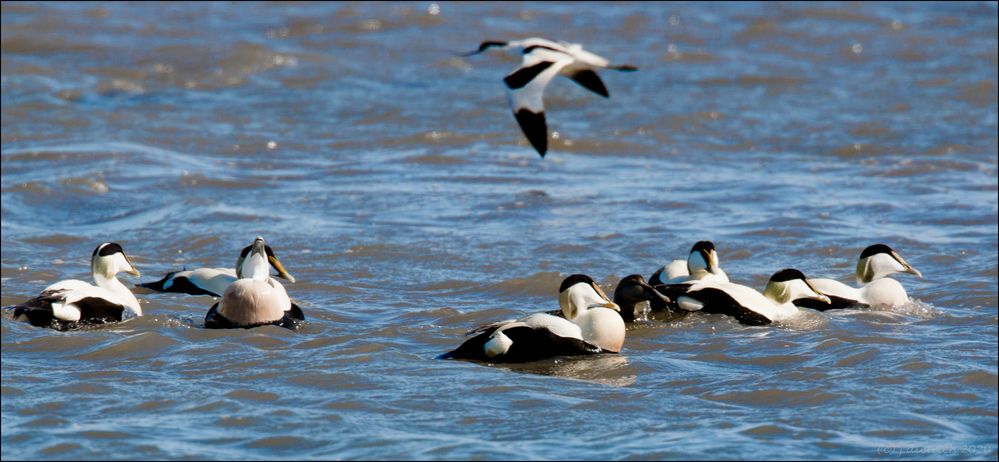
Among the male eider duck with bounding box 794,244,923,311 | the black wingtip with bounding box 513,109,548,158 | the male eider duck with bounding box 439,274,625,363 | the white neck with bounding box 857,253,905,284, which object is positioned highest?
the black wingtip with bounding box 513,109,548,158

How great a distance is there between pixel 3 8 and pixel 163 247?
39.6 feet

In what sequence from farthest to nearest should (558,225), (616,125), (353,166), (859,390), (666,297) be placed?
1. (616,125)
2. (353,166)
3. (558,225)
4. (666,297)
5. (859,390)

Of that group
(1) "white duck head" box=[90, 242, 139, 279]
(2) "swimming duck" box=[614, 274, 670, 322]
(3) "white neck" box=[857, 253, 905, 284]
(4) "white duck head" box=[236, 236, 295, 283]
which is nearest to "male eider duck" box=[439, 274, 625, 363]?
(2) "swimming duck" box=[614, 274, 670, 322]

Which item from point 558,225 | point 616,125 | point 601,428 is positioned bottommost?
point 601,428

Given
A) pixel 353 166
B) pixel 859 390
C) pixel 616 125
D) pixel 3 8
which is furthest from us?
pixel 3 8

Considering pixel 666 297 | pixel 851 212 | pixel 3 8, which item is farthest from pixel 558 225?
pixel 3 8

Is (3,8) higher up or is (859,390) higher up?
(3,8)

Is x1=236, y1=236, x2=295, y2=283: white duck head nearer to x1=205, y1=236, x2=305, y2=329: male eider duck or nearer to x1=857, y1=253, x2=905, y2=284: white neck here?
x1=205, y1=236, x2=305, y2=329: male eider duck

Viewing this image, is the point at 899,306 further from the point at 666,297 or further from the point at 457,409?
the point at 457,409

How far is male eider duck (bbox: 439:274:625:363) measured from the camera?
6941 mm

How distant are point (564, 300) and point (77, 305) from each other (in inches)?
99.3

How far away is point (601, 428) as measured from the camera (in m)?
5.88

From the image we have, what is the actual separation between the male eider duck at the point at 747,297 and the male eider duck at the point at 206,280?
2.23 metres

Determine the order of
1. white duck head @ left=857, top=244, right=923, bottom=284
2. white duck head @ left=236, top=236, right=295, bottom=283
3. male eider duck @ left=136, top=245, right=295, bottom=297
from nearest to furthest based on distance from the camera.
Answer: white duck head @ left=236, top=236, right=295, bottom=283 → male eider duck @ left=136, top=245, right=295, bottom=297 → white duck head @ left=857, top=244, right=923, bottom=284
